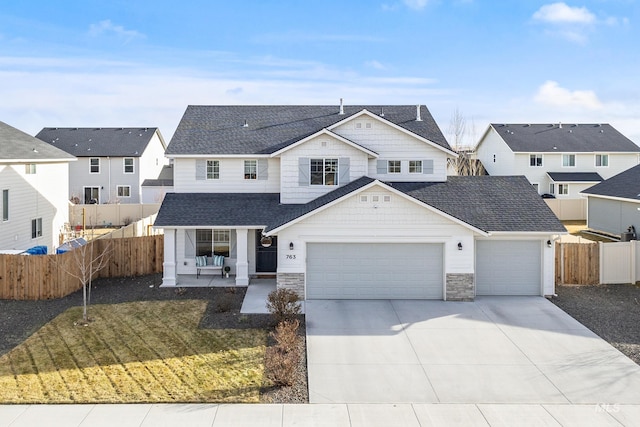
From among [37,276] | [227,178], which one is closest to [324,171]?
[227,178]

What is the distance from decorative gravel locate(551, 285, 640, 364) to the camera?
13797mm

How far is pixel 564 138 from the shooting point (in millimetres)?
46906

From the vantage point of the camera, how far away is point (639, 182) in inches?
1184

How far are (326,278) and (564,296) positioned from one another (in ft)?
28.4

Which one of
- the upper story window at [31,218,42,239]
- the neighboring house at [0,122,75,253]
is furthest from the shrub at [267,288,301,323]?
the upper story window at [31,218,42,239]

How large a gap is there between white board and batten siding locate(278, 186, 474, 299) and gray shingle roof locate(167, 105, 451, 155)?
18.1 ft

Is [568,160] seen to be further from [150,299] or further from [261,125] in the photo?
[150,299]

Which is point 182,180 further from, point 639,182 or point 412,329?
point 639,182

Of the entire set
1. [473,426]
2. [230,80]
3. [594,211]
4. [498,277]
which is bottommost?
[473,426]

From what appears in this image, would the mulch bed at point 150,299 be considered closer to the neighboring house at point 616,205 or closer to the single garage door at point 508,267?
the single garage door at point 508,267

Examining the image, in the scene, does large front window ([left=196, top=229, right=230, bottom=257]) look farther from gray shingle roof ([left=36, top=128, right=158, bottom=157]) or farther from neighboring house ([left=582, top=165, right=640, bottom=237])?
gray shingle roof ([left=36, top=128, right=158, bottom=157])

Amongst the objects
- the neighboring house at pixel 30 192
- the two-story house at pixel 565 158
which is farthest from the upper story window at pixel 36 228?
the two-story house at pixel 565 158

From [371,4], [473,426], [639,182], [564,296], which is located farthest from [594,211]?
[473,426]

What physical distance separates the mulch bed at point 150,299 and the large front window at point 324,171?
5.55m
